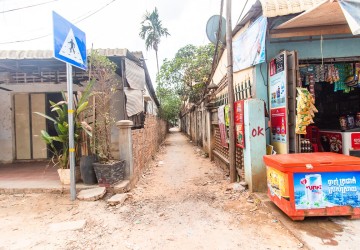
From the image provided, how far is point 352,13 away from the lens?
2963 mm

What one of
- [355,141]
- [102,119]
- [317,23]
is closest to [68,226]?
[102,119]

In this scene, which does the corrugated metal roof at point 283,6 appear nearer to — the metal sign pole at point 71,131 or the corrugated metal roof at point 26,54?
the metal sign pole at point 71,131

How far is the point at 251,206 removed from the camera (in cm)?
428

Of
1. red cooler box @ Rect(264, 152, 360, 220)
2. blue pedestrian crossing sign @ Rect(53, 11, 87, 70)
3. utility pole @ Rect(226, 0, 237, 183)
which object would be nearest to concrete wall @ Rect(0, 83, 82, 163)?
blue pedestrian crossing sign @ Rect(53, 11, 87, 70)

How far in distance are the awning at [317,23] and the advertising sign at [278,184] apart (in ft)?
8.32

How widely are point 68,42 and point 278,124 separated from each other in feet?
14.0

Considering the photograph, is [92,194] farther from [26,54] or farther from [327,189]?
[327,189]

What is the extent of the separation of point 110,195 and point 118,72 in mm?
3972

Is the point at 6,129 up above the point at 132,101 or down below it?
below

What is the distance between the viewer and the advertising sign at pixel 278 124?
15.0ft

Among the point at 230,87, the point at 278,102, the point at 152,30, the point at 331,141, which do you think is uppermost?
the point at 152,30

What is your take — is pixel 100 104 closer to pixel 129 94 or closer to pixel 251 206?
pixel 129 94

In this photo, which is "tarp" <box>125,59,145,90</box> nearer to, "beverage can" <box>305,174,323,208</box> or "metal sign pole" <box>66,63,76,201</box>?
"metal sign pole" <box>66,63,76,201</box>

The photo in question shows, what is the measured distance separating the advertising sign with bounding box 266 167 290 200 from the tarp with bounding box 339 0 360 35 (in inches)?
82.5
